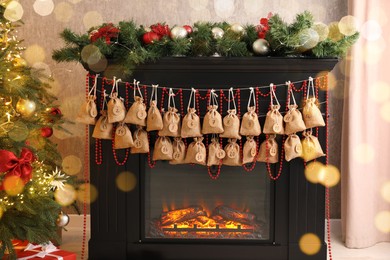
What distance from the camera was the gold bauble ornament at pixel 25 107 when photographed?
2605mm

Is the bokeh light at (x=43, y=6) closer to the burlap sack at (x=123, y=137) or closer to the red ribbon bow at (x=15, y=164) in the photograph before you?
the burlap sack at (x=123, y=137)

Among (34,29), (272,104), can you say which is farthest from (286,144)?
(34,29)

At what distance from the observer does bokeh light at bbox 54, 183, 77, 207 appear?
113 inches

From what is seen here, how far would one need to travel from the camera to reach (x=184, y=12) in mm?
3467

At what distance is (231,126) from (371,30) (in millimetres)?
1151

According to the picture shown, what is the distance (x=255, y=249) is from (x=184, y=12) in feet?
5.05

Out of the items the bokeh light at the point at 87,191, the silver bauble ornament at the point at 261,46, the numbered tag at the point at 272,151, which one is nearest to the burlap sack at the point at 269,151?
the numbered tag at the point at 272,151

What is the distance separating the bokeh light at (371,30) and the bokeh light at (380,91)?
274 mm

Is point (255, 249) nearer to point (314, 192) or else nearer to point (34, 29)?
point (314, 192)


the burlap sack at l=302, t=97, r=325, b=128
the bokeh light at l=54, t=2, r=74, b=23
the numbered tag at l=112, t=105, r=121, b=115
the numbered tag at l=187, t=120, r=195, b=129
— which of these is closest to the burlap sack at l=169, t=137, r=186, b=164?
the numbered tag at l=187, t=120, r=195, b=129

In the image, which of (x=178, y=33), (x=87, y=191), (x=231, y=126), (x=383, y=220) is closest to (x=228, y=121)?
(x=231, y=126)

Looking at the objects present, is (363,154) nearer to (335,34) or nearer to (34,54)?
(335,34)

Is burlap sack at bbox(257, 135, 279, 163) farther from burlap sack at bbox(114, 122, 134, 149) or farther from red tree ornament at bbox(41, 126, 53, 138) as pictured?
red tree ornament at bbox(41, 126, 53, 138)

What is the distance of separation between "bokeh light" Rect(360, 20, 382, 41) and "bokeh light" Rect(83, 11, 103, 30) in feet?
5.31
